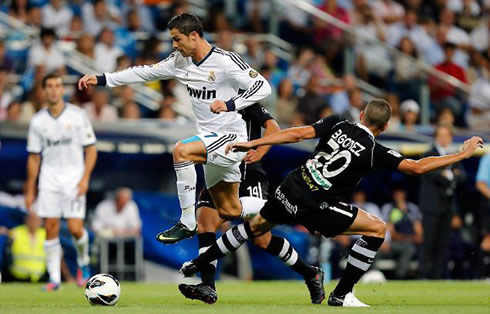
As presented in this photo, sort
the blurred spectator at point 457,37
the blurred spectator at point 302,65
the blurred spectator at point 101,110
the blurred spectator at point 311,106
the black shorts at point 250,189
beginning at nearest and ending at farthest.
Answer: the black shorts at point 250,189
the blurred spectator at point 101,110
the blurred spectator at point 311,106
the blurred spectator at point 302,65
the blurred spectator at point 457,37

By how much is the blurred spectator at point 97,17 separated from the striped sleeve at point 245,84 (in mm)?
9743

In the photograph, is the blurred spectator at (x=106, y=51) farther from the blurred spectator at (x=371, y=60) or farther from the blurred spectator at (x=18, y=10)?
the blurred spectator at (x=371, y=60)

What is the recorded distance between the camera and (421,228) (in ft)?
61.2

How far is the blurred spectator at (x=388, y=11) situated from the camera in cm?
2392

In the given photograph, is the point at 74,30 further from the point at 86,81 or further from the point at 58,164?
the point at 86,81

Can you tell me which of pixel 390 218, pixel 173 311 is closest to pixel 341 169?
pixel 173 311

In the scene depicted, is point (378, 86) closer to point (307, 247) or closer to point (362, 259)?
point (307, 247)

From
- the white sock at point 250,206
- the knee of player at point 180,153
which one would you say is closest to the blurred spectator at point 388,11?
the white sock at point 250,206

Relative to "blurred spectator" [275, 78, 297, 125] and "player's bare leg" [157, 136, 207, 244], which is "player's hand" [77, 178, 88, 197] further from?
"blurred spectator" [275, 78, 297, 125]

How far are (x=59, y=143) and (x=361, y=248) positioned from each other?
216 inches

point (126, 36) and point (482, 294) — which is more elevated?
point (126, 36)

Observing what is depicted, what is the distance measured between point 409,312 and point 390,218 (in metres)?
9.42

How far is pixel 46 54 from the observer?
19172mm

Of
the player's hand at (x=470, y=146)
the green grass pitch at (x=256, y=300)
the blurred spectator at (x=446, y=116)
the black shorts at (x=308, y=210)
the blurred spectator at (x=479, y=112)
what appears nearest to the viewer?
the player's hand at (x=470, y=146)
